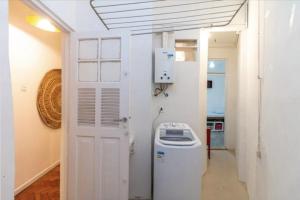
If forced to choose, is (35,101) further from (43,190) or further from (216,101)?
(216,101)

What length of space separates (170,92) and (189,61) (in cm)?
53

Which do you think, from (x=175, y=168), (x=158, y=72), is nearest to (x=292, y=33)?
(x=175, y=168)

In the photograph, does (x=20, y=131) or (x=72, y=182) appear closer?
(x=72, y=182)

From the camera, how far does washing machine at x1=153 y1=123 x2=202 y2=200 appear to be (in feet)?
7.28

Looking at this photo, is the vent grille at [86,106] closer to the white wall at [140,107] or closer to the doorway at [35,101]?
the doorway at [35,101]

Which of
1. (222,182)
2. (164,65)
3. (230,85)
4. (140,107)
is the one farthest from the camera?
(230,85)

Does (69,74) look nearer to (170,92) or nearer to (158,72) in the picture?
(158,72)

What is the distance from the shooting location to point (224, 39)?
465cm

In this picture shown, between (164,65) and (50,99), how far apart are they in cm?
210

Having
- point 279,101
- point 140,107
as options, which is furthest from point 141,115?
point 279,101

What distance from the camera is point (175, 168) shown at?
2240 millimetres

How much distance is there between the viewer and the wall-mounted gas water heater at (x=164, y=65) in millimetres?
2910

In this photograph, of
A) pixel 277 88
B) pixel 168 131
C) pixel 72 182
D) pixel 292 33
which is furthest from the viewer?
pixel 168 131

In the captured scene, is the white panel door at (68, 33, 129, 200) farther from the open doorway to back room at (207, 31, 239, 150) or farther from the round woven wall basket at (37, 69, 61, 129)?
the open doorway to back room at (207, 31, 239, 150)
